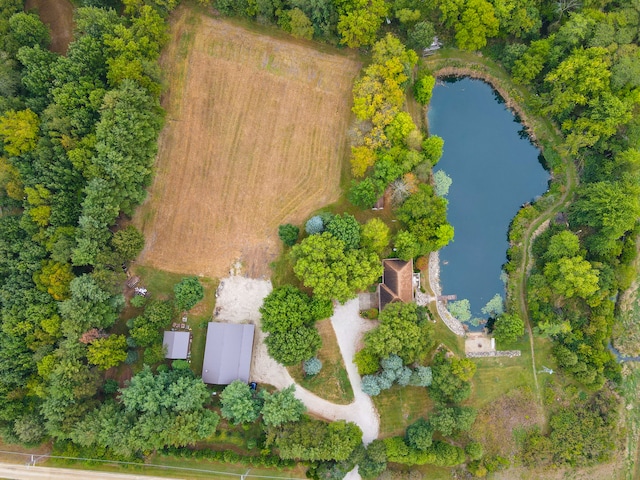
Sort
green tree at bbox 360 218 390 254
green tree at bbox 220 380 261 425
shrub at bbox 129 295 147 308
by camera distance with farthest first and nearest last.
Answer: shrub at bbox 129 295 147 308 → green tree at bbox 360 218 390 254 → green tree at bbox 220 380 261 425

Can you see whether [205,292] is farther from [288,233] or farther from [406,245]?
[406,245]

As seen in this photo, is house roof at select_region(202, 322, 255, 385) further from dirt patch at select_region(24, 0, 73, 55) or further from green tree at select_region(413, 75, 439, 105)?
dirt patch at select_region(24, 0, 73, 55)

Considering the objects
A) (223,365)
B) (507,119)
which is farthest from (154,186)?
(507,119)

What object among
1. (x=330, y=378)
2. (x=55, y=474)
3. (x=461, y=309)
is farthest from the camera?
(x=461, y=309)

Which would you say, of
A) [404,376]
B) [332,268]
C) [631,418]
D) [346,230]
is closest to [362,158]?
[346,230]

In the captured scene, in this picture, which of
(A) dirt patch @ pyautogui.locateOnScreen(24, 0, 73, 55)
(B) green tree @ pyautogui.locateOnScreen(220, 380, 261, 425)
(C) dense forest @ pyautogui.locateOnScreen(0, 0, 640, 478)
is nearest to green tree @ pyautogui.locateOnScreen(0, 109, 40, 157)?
(C) dense forest @ pyautogui.locateOnScreen(0, 0, 640, 478)

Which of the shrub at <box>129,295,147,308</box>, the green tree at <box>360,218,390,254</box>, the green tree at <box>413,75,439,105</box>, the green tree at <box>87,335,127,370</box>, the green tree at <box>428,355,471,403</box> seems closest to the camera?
the green tree at <box>87,335,127,370</box>

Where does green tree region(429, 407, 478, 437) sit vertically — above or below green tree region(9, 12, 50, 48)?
below
